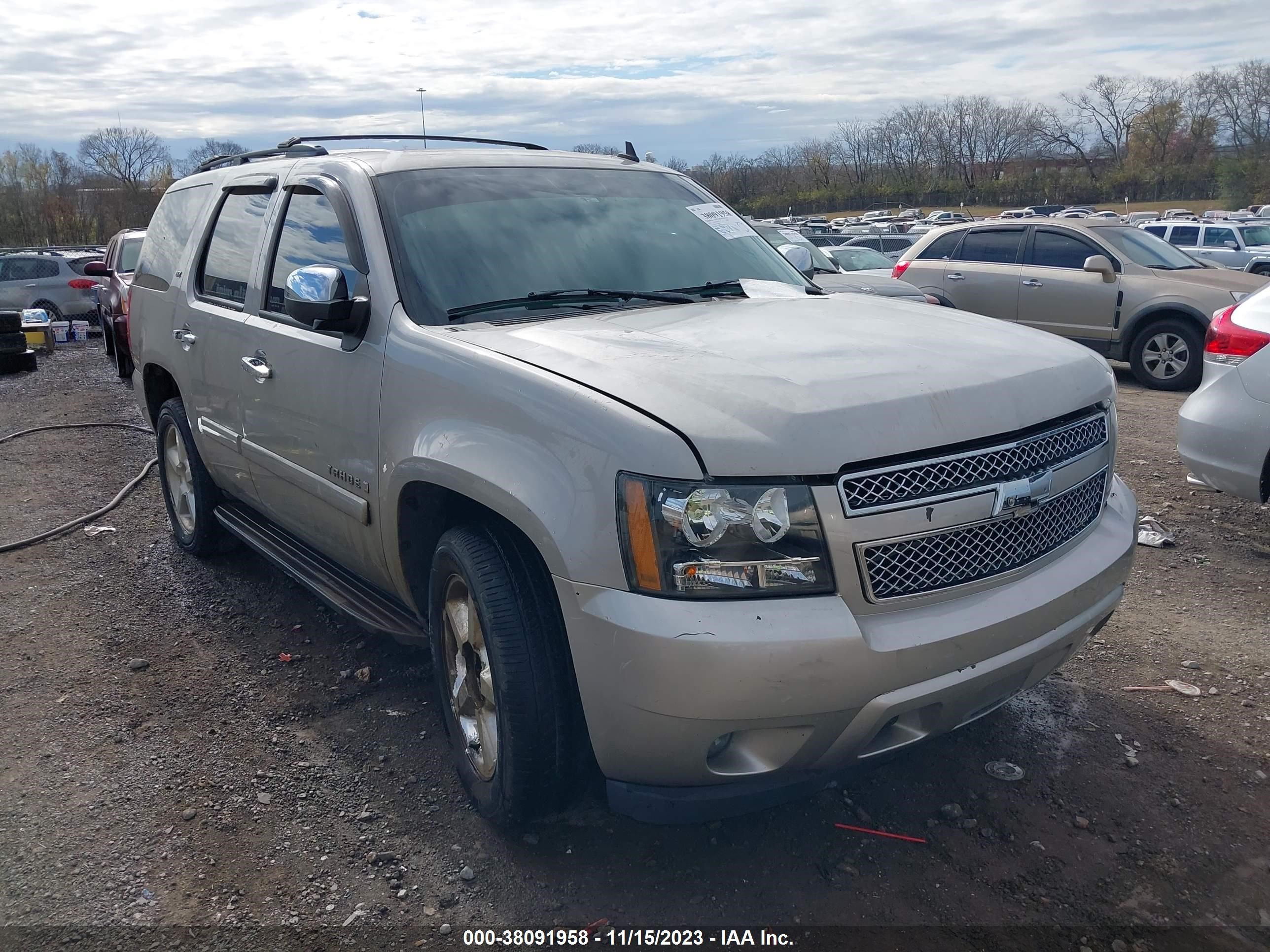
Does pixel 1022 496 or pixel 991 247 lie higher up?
pixel 991 247

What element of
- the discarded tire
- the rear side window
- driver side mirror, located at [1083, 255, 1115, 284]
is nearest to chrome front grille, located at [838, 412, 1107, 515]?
driver side mirror, located at [1083, 255, 1115, 284]

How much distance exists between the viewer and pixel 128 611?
15.8 ft

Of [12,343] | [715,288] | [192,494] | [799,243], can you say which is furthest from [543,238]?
[12,343]

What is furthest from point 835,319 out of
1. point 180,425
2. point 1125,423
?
point 1125,423

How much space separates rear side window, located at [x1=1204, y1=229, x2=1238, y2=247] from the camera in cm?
2067

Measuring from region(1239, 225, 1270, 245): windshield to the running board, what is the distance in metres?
22.1

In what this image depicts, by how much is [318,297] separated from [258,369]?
957 millimetres

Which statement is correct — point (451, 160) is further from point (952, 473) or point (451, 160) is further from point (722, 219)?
point (952, 473)

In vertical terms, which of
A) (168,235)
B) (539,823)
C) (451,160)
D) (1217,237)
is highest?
(451,160)

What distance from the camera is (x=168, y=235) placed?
5379 mm

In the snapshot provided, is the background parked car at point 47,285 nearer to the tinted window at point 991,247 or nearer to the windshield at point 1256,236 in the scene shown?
the tinted window at point 991,247

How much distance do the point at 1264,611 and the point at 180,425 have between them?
5.22m

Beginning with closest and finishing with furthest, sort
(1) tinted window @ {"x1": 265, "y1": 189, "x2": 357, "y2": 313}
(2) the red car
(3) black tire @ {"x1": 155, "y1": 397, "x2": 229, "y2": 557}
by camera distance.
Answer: (1) tinted window @ {"x1": 265, "y1": 189, "x2": 357, "y2": 313}
(3) black tire @ {"x1": 155, "y1": 397, "x2": 229, "y2": 557}
(2) the red car

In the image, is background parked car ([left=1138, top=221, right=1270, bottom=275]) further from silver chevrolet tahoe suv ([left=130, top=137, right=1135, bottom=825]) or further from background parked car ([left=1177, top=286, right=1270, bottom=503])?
silver chevrolet tahoe suv ([left=130, top=137, right=1135, bottom=825])
